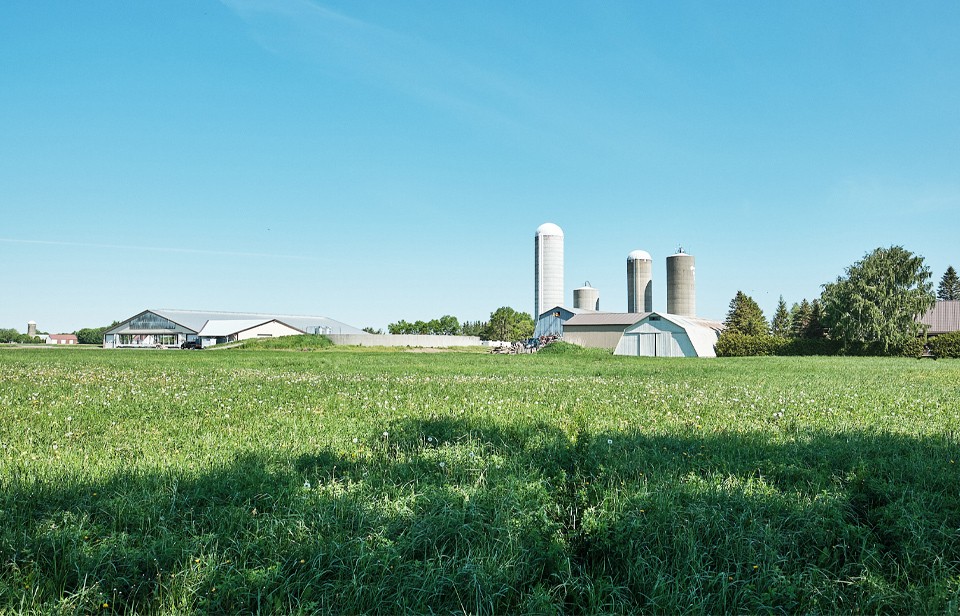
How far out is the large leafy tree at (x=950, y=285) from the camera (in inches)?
3755

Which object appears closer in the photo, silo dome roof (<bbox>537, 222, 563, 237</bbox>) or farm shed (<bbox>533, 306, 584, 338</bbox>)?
farm shed (<bbox>533, 306, 584, 338</bbox>)

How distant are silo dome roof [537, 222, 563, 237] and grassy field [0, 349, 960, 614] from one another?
200 ft

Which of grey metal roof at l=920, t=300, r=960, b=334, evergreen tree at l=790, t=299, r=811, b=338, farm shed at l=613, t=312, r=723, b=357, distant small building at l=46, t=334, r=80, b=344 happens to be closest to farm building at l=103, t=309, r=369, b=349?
distant small building at l=46, t=334, r=80, b=344

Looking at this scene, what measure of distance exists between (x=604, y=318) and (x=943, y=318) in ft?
101

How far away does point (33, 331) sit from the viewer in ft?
341

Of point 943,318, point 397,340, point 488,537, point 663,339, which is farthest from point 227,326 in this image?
point 488,537

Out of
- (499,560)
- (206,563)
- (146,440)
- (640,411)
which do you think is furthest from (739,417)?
(146,440)

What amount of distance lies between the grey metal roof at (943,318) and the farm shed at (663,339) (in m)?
25.0

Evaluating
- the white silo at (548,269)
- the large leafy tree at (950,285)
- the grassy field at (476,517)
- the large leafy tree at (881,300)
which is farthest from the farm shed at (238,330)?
the large leafy tree at (950,285)

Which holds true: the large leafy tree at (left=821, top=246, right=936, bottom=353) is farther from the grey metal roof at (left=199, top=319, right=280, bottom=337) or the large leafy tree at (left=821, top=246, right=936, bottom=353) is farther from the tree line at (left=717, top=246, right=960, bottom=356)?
the grey metal roof at (left=199, top=319, right=280, bottom=337)

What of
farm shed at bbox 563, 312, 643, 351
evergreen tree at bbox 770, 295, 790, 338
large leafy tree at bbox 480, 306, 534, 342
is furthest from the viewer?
large leafy tree at bbox 480, 306, 534, 342

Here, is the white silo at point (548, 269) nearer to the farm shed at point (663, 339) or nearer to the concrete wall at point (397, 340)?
the concrete wall at point (397, 340)

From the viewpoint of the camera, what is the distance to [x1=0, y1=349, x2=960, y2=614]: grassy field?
346 cm

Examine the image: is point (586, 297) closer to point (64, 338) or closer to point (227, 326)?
point (227, 326)
